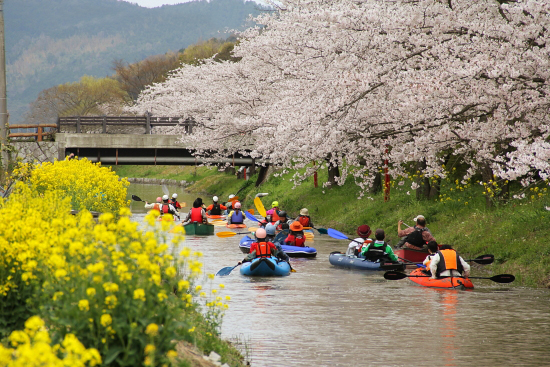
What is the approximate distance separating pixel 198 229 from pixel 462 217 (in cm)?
924

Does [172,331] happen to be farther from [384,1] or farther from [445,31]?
[384,1]

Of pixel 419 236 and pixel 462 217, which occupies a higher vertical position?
pixel 462 217

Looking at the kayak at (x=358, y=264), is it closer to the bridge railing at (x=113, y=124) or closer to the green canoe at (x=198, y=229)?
the green canoe at (x=198, y=229)

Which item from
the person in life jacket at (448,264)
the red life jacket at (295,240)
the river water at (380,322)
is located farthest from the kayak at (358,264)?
the red life jacket at (295,240)

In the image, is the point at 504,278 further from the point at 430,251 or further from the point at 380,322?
the point at 380,322

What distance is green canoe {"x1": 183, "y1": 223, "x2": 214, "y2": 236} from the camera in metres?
22.4

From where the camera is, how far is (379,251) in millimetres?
15352

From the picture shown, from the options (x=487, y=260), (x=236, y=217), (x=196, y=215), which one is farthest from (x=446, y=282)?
(x=236, y=217)

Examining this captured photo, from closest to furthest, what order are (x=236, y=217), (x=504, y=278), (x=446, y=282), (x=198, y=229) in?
(x=504, y=278), (x=446, y=282), (x=198, y=229), (x=236, y=217)

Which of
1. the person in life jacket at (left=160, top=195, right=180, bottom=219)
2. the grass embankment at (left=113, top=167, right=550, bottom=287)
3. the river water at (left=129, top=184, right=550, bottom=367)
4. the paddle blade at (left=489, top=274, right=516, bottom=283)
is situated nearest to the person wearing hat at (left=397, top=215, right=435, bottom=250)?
the grass embankment at (left=113, top=167, right=550, bottom=287)

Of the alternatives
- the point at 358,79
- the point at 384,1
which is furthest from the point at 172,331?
the point at 384,1

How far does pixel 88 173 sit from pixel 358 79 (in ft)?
31.5

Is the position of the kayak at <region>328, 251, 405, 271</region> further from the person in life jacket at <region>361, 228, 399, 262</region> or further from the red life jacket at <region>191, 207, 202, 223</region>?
the red life jacket at <region>191, 207, 202, 223</region>

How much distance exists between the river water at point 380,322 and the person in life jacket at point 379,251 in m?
0.54
